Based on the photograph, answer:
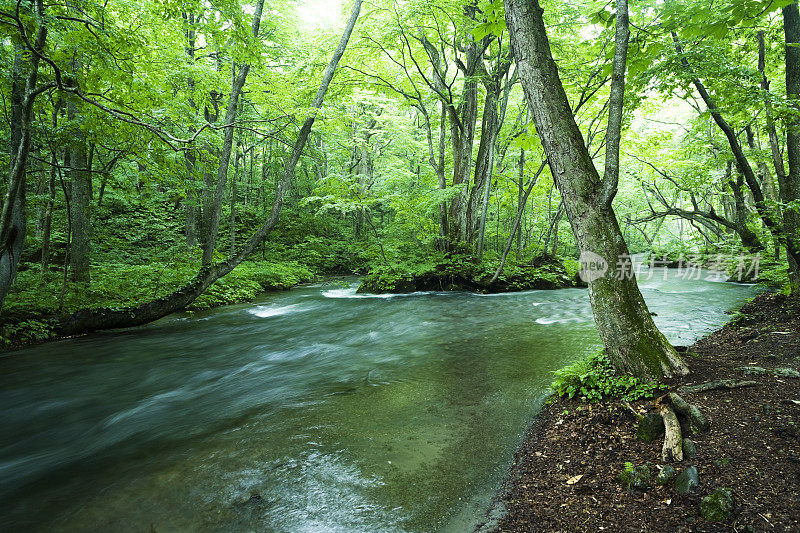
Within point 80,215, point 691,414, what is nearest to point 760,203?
point 691,414

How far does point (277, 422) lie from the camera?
4016 millimetres

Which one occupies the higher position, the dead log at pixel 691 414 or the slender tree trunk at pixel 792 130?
the slender tree trunk at pixel 792 130

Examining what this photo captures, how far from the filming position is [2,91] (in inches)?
220

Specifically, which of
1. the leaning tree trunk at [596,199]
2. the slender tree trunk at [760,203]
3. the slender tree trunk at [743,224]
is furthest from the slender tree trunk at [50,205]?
the slender tree trunk at [743,224]

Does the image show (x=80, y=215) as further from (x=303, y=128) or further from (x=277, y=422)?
(x=277, y=422)

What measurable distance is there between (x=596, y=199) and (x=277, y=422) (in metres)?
3.94

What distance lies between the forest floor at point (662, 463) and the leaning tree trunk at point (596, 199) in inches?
14.8

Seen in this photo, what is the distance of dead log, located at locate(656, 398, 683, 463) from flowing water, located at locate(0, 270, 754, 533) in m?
1.13

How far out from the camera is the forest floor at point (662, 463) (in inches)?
76.2

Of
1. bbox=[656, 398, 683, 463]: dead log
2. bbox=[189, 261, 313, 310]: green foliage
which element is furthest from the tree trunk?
bbox=[656, 398, 683, 463]: dead log

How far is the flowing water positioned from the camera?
2648 mm

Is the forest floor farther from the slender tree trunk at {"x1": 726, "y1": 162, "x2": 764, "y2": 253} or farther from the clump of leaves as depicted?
the slender tree trunk at {"x1": 726, "y1": 162, "x2": 764, "y2": 253}

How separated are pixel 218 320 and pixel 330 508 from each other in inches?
332

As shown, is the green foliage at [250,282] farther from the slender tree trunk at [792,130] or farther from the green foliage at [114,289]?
the slender tree trunk at [792,130]
